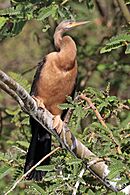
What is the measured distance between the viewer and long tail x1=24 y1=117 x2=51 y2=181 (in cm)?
364

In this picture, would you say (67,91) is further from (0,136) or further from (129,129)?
(0,136)

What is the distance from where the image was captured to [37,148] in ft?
12.8

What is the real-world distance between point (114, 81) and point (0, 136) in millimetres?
1396

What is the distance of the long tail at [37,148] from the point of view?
3.64m

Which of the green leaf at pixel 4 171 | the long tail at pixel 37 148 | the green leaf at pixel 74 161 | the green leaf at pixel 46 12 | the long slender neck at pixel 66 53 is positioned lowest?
the long tail at pixel 37 148

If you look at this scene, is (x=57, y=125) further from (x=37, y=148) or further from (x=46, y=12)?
(x=46, y=12)

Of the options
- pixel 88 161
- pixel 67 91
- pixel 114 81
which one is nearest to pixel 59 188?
pixel 88 161

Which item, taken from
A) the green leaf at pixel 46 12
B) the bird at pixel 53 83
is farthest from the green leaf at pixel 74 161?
the green leaf at pixel 46 12

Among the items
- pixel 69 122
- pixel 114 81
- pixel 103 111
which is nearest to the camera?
pixel 103 111

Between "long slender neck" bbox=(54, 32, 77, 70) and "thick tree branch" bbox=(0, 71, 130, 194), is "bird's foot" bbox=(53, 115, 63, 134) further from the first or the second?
A: "long slender neck" bbox=(54, 32, 77, 70)

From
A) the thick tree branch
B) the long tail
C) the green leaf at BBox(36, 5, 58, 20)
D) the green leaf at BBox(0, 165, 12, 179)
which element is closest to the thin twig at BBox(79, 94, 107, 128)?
the thick tree branch

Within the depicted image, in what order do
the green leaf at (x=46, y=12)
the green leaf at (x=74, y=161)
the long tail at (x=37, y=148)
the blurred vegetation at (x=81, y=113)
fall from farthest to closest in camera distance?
the green leaf at (x=46, y=12), the long tail at (x=37, y=148), the blurred vegetation at (x=81, y=113), the green leaf at (x=74, y=161)

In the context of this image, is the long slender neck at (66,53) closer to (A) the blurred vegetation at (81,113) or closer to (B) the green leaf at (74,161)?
(A) the blurred vegetation at (81,113)

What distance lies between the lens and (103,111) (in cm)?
349
